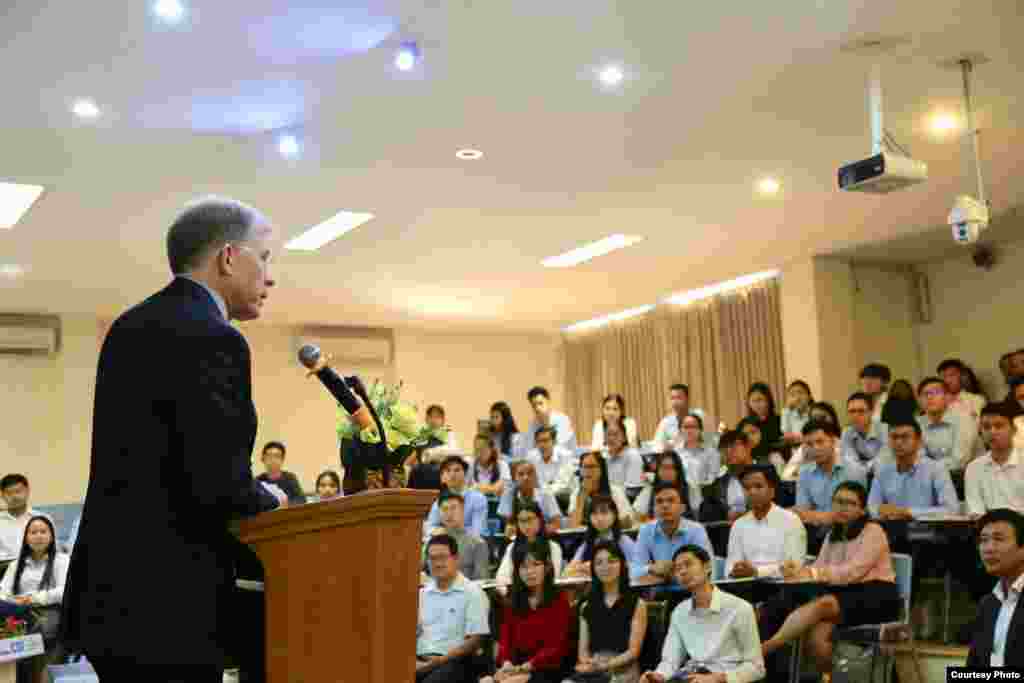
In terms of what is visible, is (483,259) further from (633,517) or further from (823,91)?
(823,91)

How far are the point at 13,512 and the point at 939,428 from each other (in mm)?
6429

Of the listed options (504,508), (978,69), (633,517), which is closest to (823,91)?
(978,69)

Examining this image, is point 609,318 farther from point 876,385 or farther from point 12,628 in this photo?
point 12,628

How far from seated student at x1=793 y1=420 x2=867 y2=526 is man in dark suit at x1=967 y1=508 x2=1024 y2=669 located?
2.02 meters

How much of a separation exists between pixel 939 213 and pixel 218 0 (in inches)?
245

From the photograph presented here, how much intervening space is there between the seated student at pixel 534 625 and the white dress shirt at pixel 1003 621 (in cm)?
204

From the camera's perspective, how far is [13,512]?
26.0ft

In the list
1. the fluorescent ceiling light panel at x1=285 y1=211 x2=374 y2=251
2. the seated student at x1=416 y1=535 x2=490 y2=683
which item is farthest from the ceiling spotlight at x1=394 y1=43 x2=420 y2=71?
the fluorescent ceiling light panel at x1=285 y1=211 x2=374 y2=251

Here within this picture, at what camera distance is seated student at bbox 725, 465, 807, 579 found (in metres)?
5.71

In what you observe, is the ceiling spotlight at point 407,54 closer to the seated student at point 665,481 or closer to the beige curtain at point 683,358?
the seated student at point 665,481

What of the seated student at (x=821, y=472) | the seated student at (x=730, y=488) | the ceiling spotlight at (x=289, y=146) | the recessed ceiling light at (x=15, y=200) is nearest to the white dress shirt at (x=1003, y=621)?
the seated student at (x=821, y=472)

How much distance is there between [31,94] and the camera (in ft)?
17.3

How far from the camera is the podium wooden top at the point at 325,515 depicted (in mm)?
1382

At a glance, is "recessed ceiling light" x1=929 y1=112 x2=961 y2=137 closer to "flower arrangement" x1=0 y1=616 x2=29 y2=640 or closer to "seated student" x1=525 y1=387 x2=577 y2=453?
"seated student" x1=525 y1=387 x2=577 y2=453
